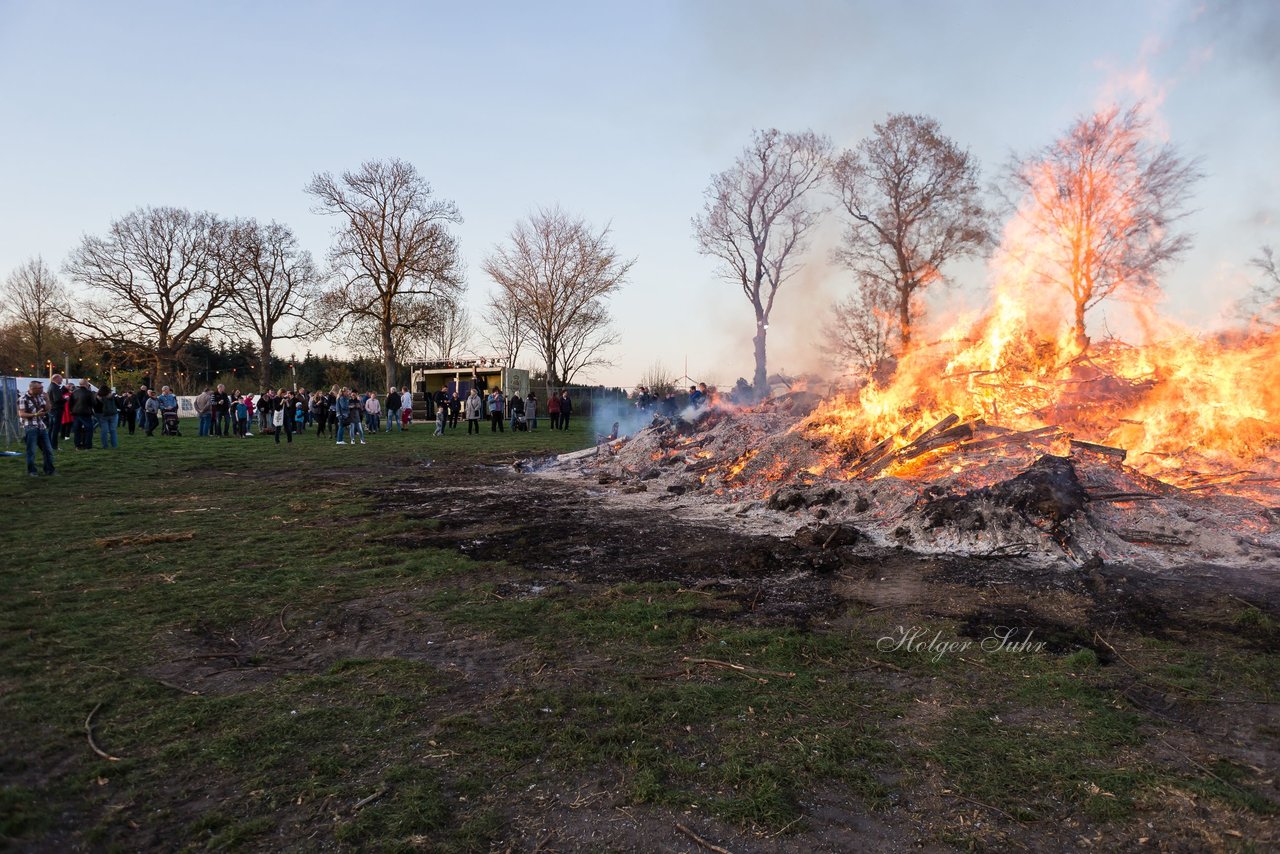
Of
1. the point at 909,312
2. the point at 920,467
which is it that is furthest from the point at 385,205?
the point at 920,467

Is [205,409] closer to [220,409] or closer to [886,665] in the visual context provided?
[220,409]

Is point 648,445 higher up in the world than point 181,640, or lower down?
higher up

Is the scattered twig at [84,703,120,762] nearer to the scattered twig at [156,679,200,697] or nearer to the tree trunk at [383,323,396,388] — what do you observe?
the scattered twig at [156,679,200,697]

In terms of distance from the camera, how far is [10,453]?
15.8 m

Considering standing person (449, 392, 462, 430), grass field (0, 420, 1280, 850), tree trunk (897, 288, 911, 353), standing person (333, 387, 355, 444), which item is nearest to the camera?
grass field (0, 420, 1280, 850)

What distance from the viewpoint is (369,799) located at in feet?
9.66

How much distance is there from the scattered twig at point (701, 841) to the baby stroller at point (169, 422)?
2684 centimetres

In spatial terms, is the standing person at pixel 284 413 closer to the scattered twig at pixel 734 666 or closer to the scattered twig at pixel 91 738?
the scattered twig at pixel 91 738

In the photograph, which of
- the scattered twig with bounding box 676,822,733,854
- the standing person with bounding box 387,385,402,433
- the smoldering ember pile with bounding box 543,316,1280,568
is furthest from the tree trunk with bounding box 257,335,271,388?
the scattered twig with bounding box 676,822,733,854

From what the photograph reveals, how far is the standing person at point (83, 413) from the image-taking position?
17234 millimetres

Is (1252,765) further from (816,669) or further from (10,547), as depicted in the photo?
(10,547)

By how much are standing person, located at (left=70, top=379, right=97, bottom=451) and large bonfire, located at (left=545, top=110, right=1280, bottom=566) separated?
13614 millimetres

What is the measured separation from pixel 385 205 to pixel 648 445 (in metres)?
28.3

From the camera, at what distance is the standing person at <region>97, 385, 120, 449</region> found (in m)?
18.1
